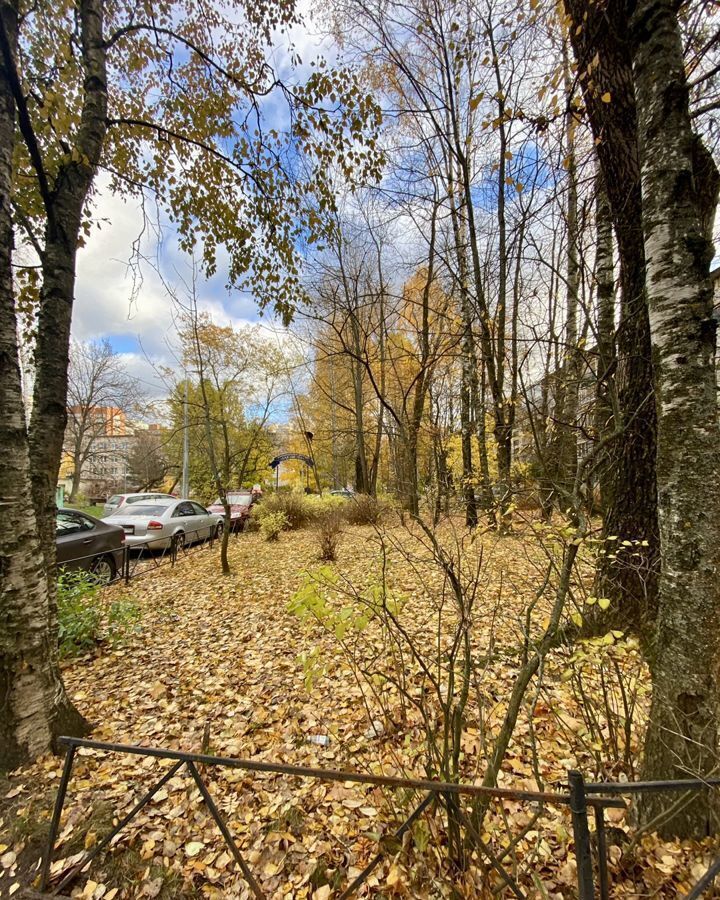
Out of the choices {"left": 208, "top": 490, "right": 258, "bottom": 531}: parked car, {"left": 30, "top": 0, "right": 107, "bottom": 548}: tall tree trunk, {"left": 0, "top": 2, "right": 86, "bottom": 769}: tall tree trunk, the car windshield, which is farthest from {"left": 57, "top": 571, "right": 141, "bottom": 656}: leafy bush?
{"left": 208, "top": 490, "right": 258, "bottom": 531}: parked car

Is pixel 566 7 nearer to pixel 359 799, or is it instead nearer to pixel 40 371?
pixel 40 371

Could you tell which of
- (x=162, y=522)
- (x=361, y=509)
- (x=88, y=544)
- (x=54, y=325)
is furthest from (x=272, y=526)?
(x=54, y=325)

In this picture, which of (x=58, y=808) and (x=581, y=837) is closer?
(x=581, y=837)

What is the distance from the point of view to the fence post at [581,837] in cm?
101

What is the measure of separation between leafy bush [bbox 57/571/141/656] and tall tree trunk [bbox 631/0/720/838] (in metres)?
4.72

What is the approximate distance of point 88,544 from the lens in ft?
19.5

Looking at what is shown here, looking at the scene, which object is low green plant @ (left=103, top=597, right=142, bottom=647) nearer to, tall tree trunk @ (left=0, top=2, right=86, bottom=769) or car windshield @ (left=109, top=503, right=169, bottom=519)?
tall tree trunk @ (left=0, top=2, right=86, bottom=769)

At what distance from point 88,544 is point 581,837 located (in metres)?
7.05

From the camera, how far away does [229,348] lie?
31.0 ft

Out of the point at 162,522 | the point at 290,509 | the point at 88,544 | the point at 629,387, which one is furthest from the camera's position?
the point at 290,509

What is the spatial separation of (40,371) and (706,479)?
4.02 m

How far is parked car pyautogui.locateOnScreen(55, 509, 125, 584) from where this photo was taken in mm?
5621

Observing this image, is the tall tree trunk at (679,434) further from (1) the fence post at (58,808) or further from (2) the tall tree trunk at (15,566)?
(2) the tall tree trunk at (15,566)

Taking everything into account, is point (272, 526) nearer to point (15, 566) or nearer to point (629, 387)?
point (15, 566)
